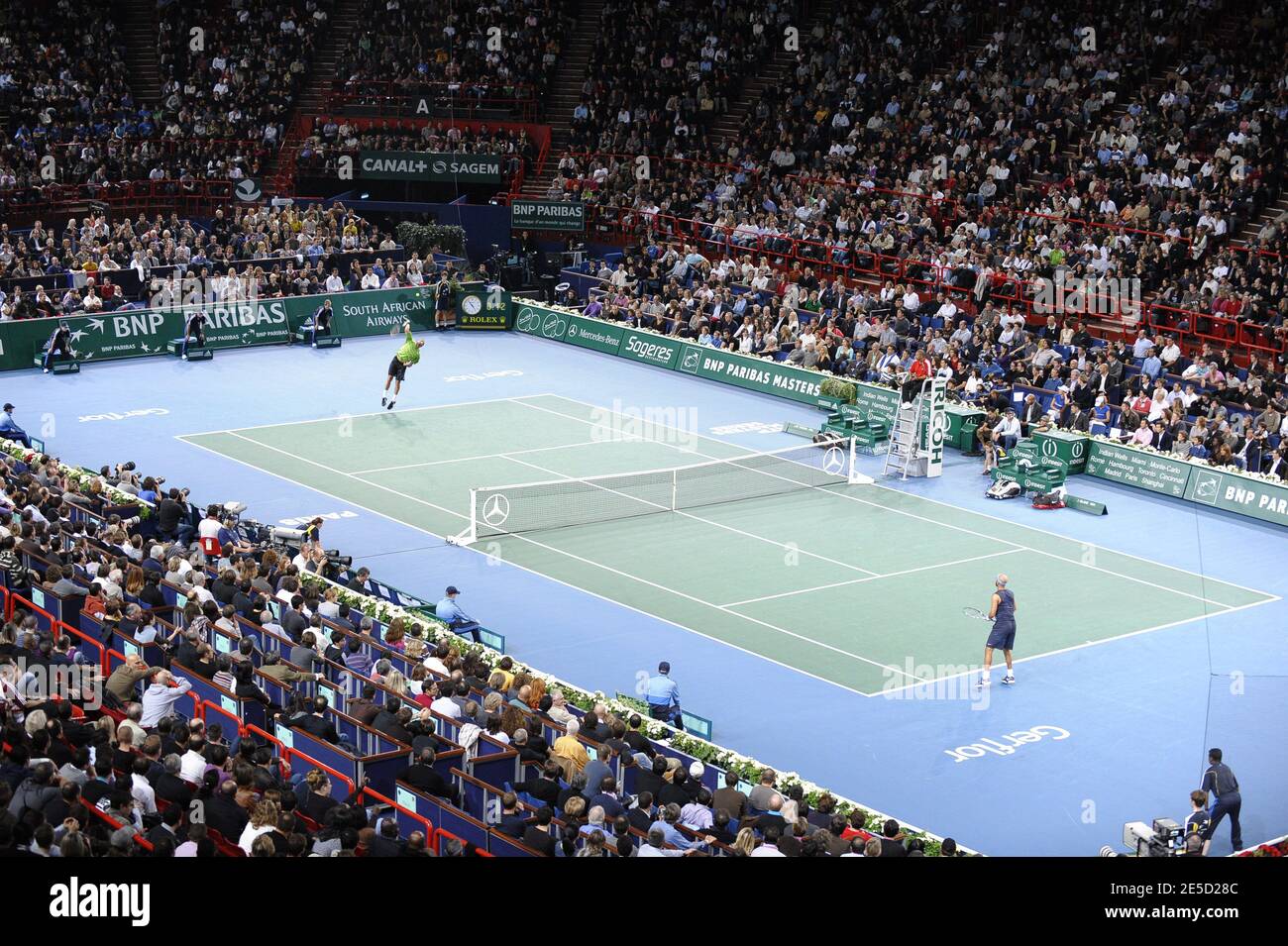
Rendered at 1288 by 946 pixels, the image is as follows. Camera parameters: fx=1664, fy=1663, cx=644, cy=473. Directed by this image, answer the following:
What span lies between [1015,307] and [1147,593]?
16591 millimetres

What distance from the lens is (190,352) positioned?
46812mm

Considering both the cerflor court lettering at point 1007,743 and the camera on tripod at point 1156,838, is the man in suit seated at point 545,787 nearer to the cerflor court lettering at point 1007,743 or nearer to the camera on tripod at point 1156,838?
the camera on tripod at point 1156,838

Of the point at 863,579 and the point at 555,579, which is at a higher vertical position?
the point at 863,579

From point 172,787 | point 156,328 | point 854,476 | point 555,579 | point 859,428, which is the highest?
point 156,328

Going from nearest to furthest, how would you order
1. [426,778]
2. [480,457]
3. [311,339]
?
[426,778]
[480,457]
[311,339]

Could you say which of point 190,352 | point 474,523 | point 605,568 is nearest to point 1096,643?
point 605,568

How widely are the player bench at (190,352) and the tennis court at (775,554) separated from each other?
26.8 ft

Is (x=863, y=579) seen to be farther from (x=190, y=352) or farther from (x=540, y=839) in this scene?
(x=190, y=352)

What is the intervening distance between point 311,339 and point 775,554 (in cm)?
2245

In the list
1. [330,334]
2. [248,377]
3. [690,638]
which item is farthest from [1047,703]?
[330,334]

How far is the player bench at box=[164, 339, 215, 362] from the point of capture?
154 feet

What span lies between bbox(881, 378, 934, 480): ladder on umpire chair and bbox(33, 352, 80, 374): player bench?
21904 mm

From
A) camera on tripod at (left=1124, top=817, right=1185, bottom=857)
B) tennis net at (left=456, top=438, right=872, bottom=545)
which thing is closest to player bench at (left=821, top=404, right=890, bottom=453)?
tennis net at (left=456, top=438, right=872, bottom=545)

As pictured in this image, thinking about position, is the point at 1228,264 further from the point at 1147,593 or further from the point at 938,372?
the point at 1147,593
